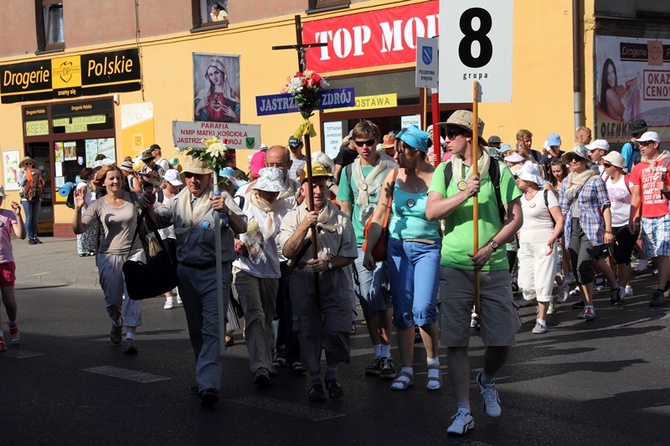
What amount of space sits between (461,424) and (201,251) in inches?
105

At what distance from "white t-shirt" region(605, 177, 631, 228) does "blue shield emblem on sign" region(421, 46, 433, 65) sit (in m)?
3.34

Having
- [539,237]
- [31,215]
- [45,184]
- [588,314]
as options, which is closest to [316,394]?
[539,237]

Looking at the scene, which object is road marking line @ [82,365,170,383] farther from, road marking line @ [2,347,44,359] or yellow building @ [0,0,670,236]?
yellow building @ [0,0,670,236]

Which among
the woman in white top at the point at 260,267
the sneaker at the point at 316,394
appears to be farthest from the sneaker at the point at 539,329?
the sneaker at the point at 316,394

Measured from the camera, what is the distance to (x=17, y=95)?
28141mm

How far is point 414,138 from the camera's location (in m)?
8.09

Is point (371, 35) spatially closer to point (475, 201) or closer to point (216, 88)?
point (216, 88)

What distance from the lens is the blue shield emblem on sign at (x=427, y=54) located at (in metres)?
11.5

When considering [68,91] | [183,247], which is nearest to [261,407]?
[183,247]

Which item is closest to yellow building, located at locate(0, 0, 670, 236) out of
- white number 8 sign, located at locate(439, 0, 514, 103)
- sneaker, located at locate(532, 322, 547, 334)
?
white number 8 sign, located at locate(439, 0, 514, 103)

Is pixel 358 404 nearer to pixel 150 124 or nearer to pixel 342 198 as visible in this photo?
pixel 342 198

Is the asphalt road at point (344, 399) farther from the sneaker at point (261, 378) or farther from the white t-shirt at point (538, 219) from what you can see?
the white t-shirt at point (538, 219)

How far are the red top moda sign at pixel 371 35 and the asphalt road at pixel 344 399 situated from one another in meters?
9.23

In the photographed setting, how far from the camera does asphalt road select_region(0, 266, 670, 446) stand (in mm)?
6961
